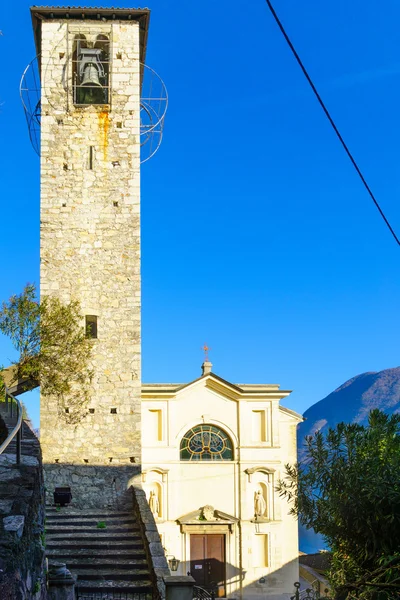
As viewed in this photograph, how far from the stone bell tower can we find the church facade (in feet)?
30.9

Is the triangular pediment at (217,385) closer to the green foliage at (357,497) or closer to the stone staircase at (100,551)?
the stone staircase at (100,551)

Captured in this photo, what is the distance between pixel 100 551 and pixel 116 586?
5.36ft

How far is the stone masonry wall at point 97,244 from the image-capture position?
1728 centimetres

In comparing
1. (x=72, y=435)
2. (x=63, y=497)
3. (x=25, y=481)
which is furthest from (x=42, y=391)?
(x=25, y=481)

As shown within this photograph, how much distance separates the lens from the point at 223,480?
87.7ft

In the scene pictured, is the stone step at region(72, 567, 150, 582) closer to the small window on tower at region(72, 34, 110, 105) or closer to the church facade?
the small window on tower at region(72, 34, 110, 105)

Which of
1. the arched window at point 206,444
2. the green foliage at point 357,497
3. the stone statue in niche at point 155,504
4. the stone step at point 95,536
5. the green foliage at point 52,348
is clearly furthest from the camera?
the arched window at point 206,444

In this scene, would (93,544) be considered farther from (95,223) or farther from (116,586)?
(95,223)

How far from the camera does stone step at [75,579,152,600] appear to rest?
36.6 ft

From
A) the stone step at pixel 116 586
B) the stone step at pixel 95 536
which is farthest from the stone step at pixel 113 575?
the stone step at pixel 95 536

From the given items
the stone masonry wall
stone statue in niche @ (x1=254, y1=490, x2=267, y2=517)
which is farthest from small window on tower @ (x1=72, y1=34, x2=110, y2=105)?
stone statue in niche @ (x1=254, y1=490, x2=267, y2=517)

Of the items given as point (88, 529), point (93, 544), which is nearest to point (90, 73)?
point (88, 529)

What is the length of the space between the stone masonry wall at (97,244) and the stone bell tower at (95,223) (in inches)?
0.9

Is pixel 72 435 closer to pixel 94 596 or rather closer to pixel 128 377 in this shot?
pixel 128 377
